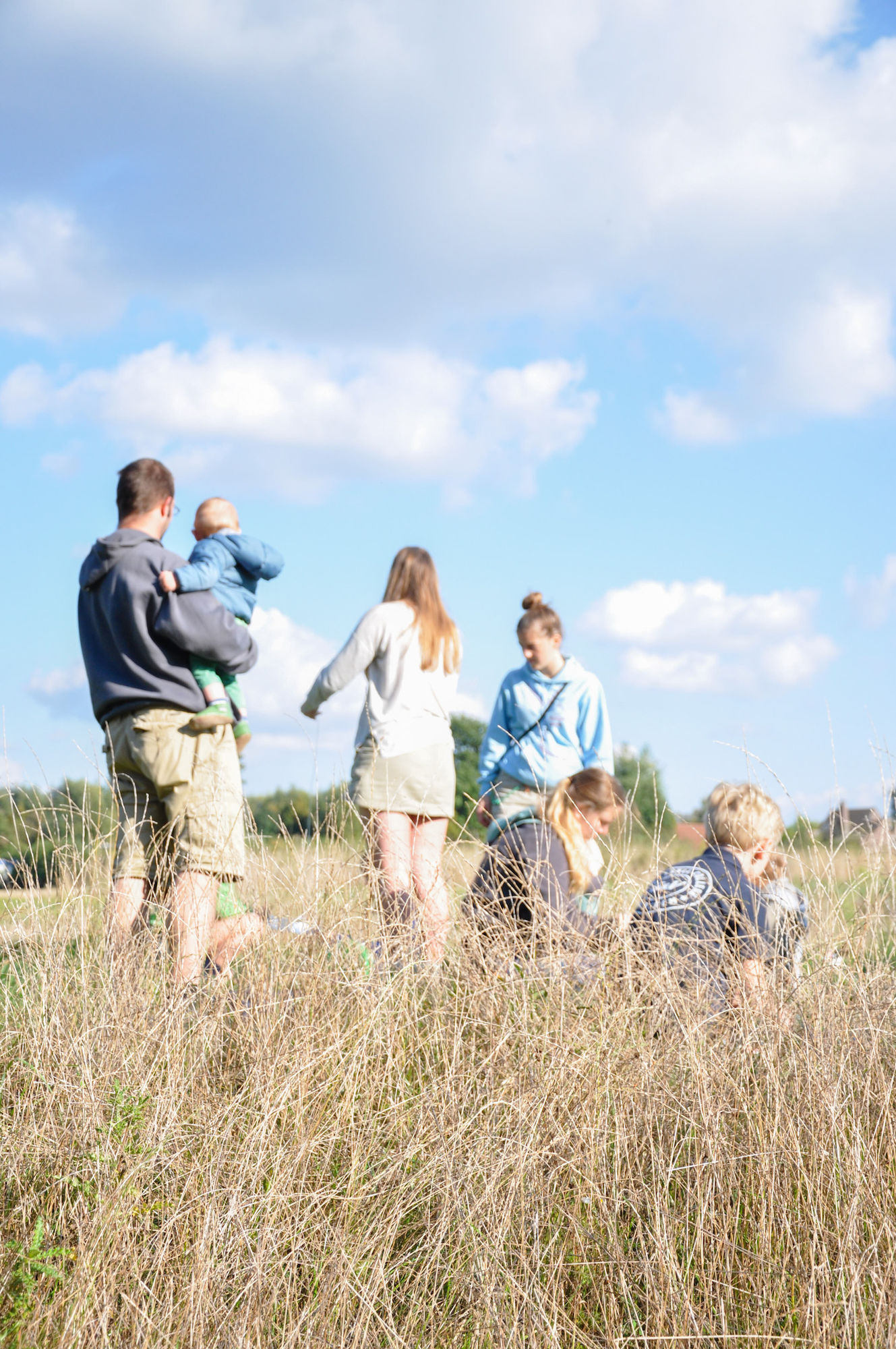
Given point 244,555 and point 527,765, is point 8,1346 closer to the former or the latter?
point 244,555

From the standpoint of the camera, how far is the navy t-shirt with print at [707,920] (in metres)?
3.01

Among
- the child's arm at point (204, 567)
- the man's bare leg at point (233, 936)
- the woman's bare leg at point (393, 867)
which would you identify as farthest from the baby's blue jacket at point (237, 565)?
the man's bare leg at point (233, 936)

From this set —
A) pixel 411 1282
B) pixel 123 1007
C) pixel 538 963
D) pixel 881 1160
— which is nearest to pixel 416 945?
pixel 538 963

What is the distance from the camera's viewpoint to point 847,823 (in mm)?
3539

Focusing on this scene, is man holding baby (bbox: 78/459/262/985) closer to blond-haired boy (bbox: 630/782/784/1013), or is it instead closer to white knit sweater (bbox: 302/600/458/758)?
white knit sweater (bbox: 302/600/458/758)

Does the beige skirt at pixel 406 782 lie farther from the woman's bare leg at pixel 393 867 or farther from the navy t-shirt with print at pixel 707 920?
the navy t-shirt with print at pixel 707 920

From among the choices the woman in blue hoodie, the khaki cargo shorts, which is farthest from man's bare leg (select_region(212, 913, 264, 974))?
the woman in blue hoodie

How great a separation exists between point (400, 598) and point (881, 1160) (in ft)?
8.42

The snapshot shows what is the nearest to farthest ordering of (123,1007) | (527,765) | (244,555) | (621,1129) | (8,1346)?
(8,1346) → (621,1129) → (123,1007) → (244,555) → (527,765)

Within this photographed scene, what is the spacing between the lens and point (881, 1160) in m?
2.45

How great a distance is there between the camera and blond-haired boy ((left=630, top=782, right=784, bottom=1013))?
296 centimetres

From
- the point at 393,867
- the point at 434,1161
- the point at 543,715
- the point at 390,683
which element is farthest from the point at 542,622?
the point at 434,1161

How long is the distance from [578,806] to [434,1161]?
189 centimetres

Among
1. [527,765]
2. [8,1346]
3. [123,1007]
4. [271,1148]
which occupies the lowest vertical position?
[8,1346]
